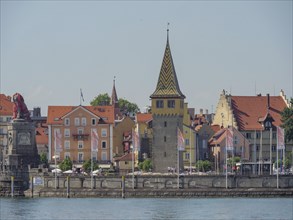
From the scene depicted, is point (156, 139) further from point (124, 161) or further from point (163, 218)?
point (163, 218)

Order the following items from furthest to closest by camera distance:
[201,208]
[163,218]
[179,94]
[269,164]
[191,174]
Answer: [269,164] → [179,94] → [191,174] → [201,208] → [163,218]

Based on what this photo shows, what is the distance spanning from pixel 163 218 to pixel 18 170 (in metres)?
41.9

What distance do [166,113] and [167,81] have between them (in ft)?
12.6

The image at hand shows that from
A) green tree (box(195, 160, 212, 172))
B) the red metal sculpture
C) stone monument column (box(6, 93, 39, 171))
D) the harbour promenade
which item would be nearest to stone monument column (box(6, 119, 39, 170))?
stone monument column (box(6, 93, 39, 171))

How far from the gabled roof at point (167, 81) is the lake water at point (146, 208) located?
77.0 feet

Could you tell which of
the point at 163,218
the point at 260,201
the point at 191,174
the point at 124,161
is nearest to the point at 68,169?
the point at 124,161

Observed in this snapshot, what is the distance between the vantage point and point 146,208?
14800 centimetres

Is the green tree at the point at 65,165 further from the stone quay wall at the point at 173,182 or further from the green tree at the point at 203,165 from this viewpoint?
the stone quay wall at the point at 173,182

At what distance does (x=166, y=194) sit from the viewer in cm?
16625

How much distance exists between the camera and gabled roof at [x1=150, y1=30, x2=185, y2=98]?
18262cm

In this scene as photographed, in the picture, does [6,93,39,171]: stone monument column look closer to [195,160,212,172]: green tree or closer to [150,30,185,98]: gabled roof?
[150,30,185,98]: gabled roof

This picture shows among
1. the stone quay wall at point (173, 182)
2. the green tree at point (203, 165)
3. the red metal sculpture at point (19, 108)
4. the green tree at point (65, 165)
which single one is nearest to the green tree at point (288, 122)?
the green tree at point (203, 165)

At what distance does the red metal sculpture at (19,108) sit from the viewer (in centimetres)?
17762

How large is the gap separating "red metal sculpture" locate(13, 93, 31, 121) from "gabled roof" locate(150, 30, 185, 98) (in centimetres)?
1574
